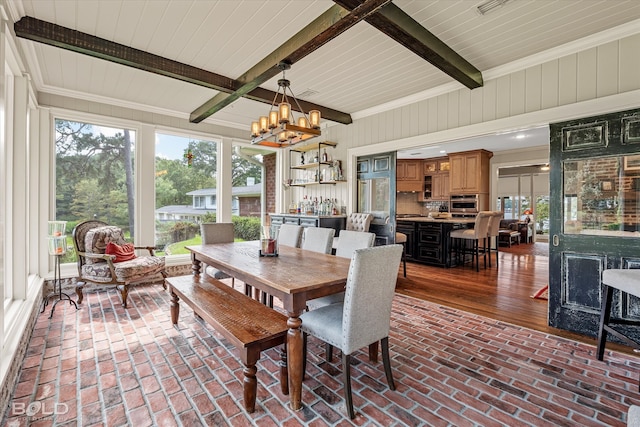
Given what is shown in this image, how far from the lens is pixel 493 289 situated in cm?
437

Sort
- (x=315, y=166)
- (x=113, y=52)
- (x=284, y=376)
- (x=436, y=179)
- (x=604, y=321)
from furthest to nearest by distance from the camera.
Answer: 1. (x=436, y=179)
2. (x=315, y=166)
3. (x=113, y=52)
4. (x=604, y=321)
5. (x=284, y=376)

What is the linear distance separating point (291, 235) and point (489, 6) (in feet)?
9.49

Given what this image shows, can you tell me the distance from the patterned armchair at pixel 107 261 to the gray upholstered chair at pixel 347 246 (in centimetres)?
233

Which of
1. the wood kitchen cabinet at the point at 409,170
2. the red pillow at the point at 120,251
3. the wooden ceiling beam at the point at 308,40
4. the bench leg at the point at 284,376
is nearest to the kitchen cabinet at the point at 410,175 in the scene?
the wood kitchen cabinet at the point at 409,170

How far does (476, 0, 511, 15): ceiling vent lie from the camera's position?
2303mm

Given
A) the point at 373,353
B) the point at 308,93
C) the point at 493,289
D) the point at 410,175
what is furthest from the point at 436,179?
the point at 373,353

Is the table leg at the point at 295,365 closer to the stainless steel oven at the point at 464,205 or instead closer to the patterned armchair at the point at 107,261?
the patterned armchair at the point at 107,261

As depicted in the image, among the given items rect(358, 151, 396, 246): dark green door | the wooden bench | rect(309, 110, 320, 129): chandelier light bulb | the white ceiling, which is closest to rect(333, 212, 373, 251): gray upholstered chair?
rect(358, 151, 396, 246): dark green door

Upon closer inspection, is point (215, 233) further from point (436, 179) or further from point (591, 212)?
point (436, 179)

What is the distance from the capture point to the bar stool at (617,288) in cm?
212

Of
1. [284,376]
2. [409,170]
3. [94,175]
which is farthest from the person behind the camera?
[409,170]

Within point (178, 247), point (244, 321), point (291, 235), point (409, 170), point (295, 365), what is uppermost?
point (409, 170)

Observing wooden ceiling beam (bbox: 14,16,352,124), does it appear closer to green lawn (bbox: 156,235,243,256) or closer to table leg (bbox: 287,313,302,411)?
green lawn (bbox: 156,235,243,256)

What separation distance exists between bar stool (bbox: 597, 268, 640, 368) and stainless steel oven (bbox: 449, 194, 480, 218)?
533 cm
